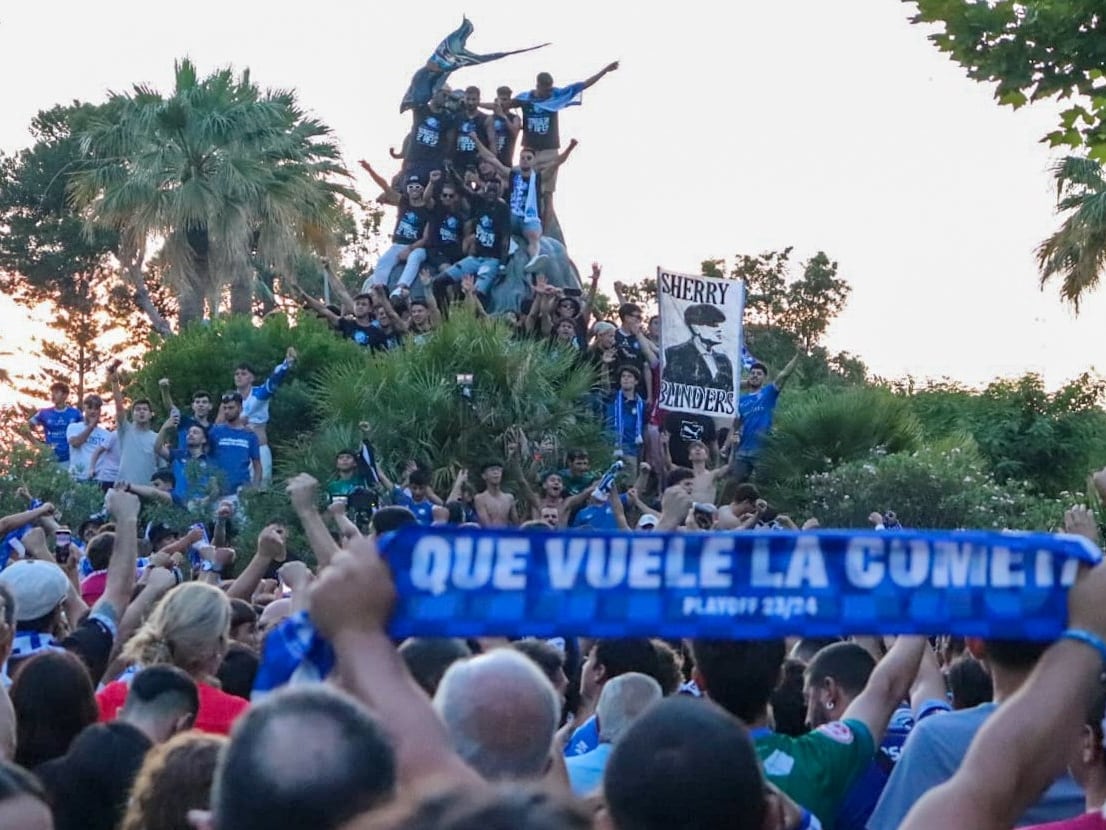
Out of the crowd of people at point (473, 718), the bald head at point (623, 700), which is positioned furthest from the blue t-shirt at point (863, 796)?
the bald head at point (623, 700)

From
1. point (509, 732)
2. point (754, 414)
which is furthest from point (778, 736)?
point (754, 414)

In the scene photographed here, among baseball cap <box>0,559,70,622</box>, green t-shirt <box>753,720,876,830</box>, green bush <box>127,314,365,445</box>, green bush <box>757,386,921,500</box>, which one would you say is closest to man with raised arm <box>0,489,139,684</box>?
baseball cap <box>0,559,70,622</box>

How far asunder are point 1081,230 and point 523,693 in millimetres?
24340

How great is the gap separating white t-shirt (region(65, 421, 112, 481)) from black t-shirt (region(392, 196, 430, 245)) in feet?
29.2

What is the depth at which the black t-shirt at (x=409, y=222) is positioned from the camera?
79.6 feet

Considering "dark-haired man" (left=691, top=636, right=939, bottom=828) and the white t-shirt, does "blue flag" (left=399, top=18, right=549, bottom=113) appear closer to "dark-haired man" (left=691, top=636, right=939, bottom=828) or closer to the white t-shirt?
the white t-shirt

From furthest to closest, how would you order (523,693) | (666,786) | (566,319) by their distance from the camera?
(566,319), (523,693), (666,786)

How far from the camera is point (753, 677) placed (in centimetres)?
335

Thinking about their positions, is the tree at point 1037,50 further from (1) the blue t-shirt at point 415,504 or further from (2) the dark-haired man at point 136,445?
(2) the dark-haired man at point 136,445

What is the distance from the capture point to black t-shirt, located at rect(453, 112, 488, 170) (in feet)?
79.2

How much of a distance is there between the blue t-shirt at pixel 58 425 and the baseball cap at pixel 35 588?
11.8 m

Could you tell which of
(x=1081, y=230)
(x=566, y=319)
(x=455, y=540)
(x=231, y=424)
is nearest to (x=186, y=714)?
(x=455, y=540)

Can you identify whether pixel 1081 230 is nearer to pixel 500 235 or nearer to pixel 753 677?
pixel 500 235

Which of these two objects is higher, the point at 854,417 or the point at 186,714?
the point at 854,417
